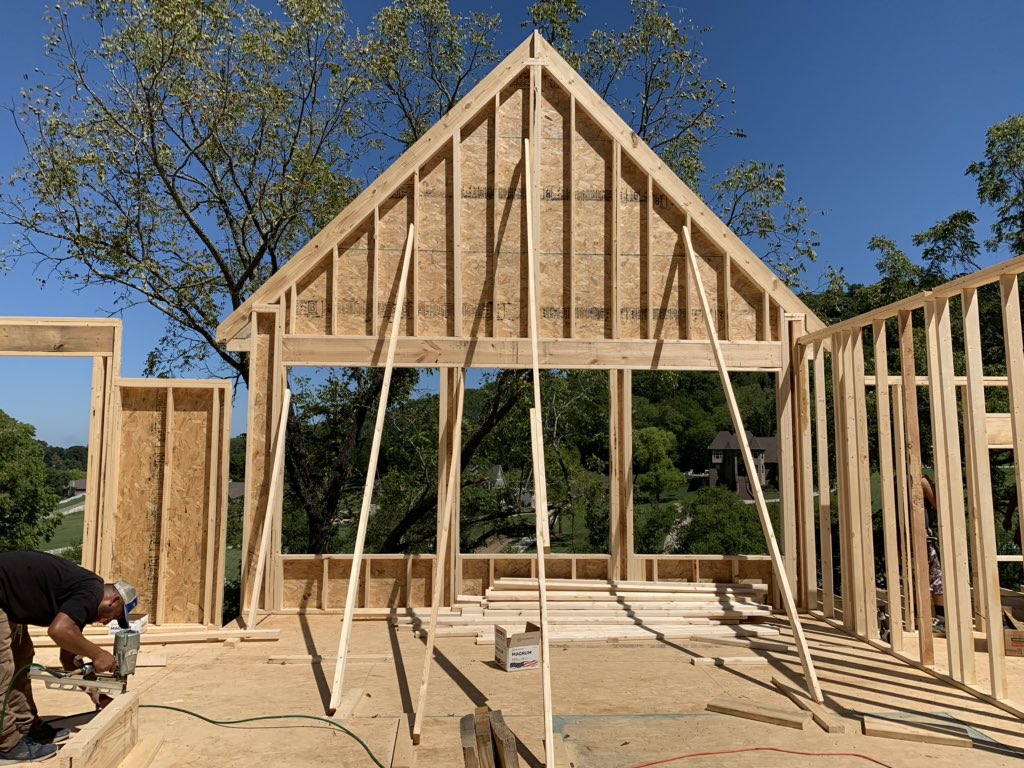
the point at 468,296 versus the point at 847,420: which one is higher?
the point at 468,296

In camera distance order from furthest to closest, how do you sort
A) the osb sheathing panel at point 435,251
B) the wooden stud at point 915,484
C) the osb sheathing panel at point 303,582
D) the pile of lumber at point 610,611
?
the osb sheathing panel at point 435,251 < the osb sheathing panel at point 303,582 < the pile of lumber at point 610,611 < the wooden stud at point 915,484

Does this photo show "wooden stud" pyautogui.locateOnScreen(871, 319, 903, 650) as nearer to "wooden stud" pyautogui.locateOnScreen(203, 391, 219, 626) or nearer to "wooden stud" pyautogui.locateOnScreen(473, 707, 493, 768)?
"wooden stud" pyautogui.locateOnScreen(473, 707, 493, 768)

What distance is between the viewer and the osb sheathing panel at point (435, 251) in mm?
9094

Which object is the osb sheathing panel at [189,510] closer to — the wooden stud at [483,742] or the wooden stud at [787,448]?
the wooden stud at [483,742]

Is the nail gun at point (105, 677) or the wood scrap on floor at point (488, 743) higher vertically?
the nail gun at point (105, 677)

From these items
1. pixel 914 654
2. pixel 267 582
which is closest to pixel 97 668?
pixel 267 582

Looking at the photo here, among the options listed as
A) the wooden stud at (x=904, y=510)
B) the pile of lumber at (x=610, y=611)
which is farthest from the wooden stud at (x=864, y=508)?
the pile of lumber at (x=610, y=611)

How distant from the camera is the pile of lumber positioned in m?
7.90

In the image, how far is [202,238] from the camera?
15281 millimetres

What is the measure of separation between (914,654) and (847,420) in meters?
2.62

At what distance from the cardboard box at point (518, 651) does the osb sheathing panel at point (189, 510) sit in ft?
12.5

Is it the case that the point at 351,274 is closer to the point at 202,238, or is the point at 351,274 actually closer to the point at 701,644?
the point at 701,644

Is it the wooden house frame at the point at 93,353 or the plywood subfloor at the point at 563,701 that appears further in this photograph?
the wooden house frame at the point at 93,353

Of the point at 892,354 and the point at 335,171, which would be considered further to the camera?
the point at 892,354
